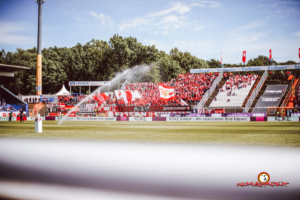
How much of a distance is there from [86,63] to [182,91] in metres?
45.2

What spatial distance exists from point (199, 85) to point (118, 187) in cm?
4814

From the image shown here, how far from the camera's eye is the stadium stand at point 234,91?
4794 cm

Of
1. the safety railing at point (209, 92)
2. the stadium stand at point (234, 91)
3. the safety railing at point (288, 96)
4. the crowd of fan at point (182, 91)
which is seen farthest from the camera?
the crowd of fan at point (182, 91)

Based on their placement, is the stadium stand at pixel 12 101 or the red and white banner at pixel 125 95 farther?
the stadium stand at pixel 12 101

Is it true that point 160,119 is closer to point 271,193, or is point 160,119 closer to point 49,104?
point 49,104

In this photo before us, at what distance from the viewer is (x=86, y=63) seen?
87.6 m

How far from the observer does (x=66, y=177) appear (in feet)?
26.8

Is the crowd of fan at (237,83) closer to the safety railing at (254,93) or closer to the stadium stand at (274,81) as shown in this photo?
A: the safety railing at (254,93)

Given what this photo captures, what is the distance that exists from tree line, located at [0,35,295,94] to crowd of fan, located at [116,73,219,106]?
19383 mm

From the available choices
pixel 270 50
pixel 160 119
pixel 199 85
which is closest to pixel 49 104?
pixel 160 119

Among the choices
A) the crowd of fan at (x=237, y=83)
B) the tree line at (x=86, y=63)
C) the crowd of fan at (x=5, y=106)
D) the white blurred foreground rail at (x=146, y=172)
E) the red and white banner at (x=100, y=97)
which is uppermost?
the tree line at (x=86, y=63)

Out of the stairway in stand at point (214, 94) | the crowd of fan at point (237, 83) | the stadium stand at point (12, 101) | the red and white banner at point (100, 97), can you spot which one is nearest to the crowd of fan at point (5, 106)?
the stadium stand at point (12, 101)

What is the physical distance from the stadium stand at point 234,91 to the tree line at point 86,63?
26720 millimetres

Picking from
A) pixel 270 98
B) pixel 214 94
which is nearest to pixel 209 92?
pixel 214 94
